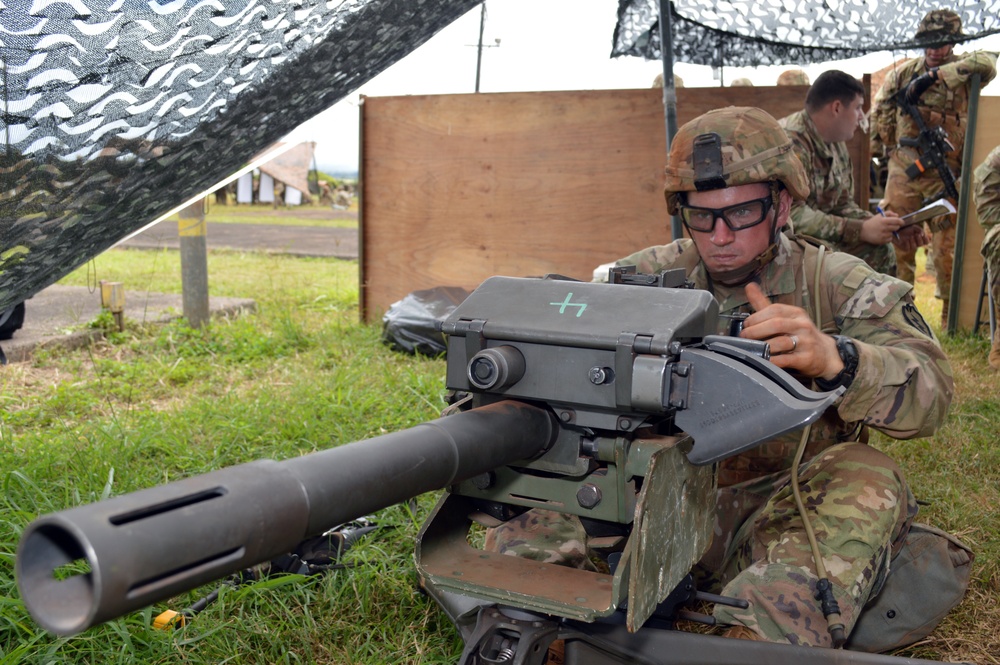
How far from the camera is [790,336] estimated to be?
7.23ft

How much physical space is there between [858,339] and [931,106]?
6829mm

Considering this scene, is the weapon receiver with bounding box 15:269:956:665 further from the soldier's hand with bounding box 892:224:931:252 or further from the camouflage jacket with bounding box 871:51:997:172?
the camouflage jacket with bounding box 871:51:997:172

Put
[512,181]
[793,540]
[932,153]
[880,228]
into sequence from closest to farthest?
[793,540] < [880,228] < [512,181] < [932,153]

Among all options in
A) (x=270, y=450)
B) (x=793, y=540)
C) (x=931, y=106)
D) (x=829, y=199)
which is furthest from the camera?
(x=931, y=106)

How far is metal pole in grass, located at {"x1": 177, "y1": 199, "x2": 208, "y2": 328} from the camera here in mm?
7254

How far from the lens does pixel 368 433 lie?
4.43 m

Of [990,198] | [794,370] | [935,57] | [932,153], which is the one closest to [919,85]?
[935,57]

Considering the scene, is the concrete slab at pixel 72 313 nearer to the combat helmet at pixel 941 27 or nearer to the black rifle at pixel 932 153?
the combat helmet at pixel 941 27

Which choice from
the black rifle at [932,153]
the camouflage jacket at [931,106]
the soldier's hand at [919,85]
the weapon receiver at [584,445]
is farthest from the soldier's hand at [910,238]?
the weapon receiver at [584,445]

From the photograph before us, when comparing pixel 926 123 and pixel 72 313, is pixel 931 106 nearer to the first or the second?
pixel 926 123

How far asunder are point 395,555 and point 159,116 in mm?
1601

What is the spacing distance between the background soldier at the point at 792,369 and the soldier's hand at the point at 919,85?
240 inches

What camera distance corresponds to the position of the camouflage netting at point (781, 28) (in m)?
4.89

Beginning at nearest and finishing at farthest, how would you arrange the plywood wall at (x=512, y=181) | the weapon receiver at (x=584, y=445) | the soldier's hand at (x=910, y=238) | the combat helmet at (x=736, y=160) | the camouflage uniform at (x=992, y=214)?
the weapon receiver at (x=584, y=445), the combat helmet at (x=736, y=160), the soldier's hand at (x=910, y=238), the camouflage uniform at (x=992, y=214), the plywood wall at (x=512, y=181)
